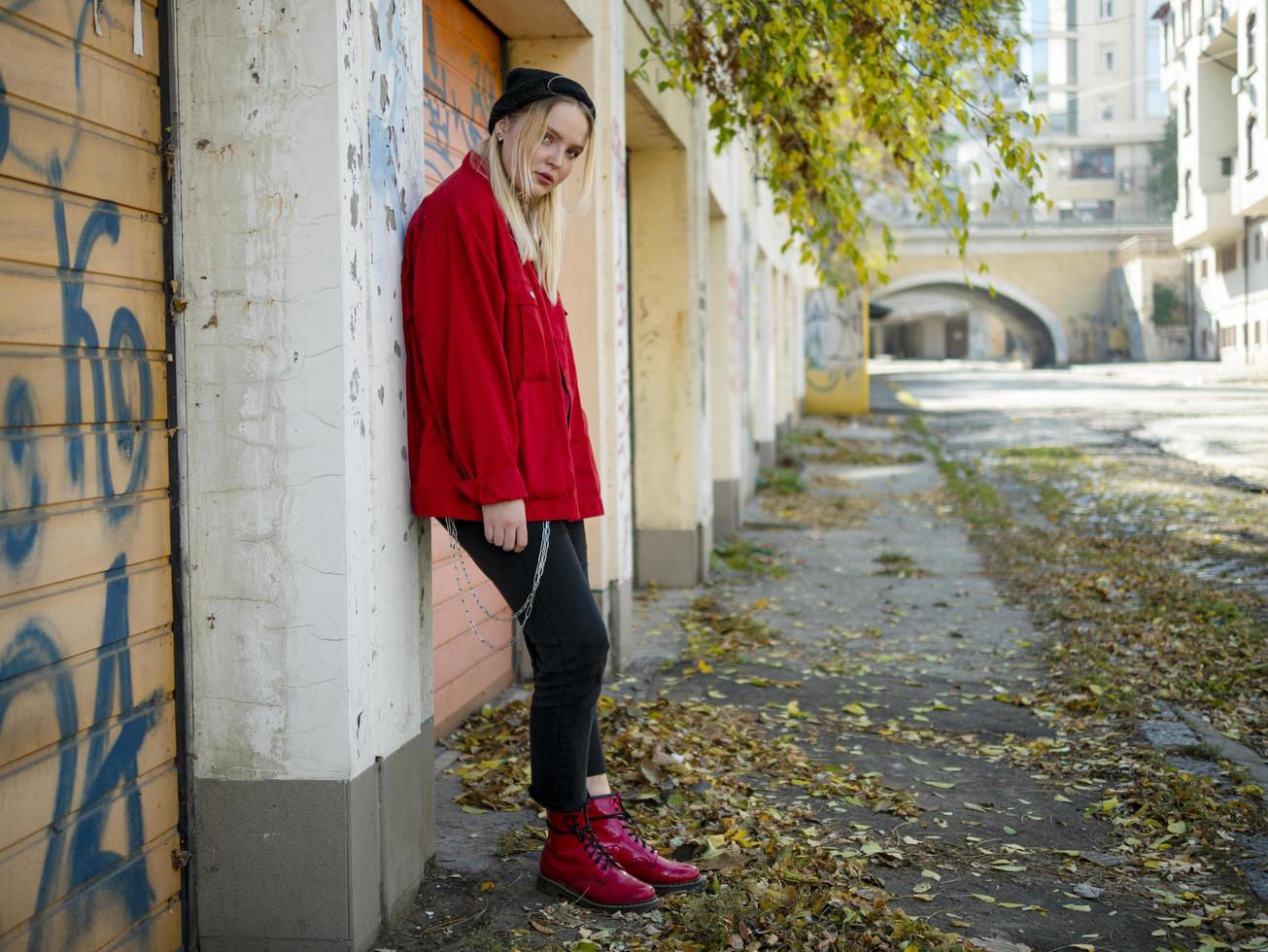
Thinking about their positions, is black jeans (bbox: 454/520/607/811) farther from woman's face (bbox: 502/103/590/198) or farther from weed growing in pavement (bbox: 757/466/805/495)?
weed growing in pavement (bbox: 757/466/805/495)

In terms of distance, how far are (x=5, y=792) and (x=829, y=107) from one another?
5909mm

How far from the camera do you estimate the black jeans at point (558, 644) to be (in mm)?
3150

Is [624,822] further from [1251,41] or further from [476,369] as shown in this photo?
[1251,41]

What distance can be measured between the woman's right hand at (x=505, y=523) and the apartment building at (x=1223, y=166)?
38.4 m

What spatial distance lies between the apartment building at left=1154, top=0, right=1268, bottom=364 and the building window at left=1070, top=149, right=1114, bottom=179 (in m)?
27.1

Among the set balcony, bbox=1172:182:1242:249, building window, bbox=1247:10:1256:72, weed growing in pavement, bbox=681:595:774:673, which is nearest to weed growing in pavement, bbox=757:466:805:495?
weed growing in pavement, bbox=681:595:774:673

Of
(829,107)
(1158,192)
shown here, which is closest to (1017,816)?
(829,107)

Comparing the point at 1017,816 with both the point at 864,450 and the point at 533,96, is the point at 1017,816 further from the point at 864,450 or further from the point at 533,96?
the point at 864,450

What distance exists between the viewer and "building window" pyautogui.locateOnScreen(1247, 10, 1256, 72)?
36.7 m

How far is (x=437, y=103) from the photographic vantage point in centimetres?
488

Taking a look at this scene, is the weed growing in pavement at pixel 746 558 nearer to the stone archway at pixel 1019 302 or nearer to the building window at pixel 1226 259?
the building window at pixel 1226 259

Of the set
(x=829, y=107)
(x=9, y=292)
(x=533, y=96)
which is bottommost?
(x=9, y=292)

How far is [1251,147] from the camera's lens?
38.7m

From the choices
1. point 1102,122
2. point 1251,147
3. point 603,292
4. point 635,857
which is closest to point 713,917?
point 635,857
